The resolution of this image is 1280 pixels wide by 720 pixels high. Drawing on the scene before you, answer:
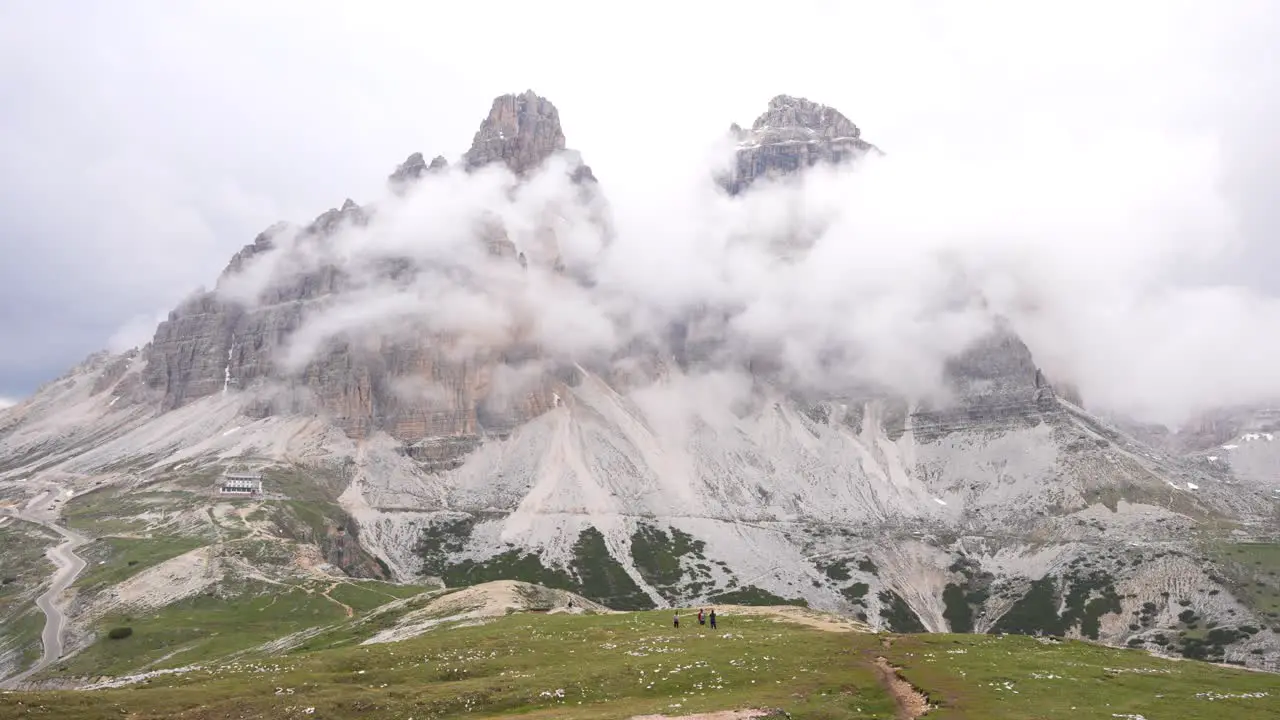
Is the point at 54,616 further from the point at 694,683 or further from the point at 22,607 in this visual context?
the point at 694,683

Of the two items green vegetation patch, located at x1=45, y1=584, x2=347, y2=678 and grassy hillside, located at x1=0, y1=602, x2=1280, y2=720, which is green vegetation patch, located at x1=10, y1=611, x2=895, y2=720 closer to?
grassy hillside, located at x1=0, y1=602, x2=1280, y2=720

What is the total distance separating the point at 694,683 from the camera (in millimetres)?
53781

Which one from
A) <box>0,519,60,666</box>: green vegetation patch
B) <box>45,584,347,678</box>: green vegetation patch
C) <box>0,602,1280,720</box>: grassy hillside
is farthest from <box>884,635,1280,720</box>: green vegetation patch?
<box>0,519,60,666</box>: green vegetation patch

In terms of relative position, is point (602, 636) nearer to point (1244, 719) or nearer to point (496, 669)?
point (496, 669)

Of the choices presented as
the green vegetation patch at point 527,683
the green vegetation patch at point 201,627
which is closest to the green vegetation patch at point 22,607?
the green vegetation patch at point 201,627

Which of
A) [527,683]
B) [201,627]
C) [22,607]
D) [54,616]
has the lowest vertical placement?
[201,627]

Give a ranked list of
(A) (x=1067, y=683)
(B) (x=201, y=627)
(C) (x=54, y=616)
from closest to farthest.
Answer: (A) (x=1067, y=683), (B) (x=201, y=627), (C) (x=54, y=616)

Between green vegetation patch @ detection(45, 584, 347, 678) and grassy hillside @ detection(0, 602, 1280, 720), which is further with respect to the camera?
green vegetation patch @ detection(45, 584, 347, 678)

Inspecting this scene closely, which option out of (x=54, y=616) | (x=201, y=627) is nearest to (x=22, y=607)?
(x=54, y=616)

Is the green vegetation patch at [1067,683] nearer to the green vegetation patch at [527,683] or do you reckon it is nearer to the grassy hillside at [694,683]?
Result: the grassy hillside at [694,683]

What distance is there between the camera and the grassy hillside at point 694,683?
4650 cm

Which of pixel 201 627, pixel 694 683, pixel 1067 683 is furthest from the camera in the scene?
pixel 201 627

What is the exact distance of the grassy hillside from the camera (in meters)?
46.5

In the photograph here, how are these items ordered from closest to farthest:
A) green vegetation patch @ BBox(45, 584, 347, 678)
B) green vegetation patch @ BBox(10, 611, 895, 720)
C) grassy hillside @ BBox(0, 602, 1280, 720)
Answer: grassy hillside @ BBox(0, 602, 1280, 720) < green vegetation patch @ BBox(10, 611, 895, 720) < green vegetation patch @ BBox(45, 584, 347, 678)
